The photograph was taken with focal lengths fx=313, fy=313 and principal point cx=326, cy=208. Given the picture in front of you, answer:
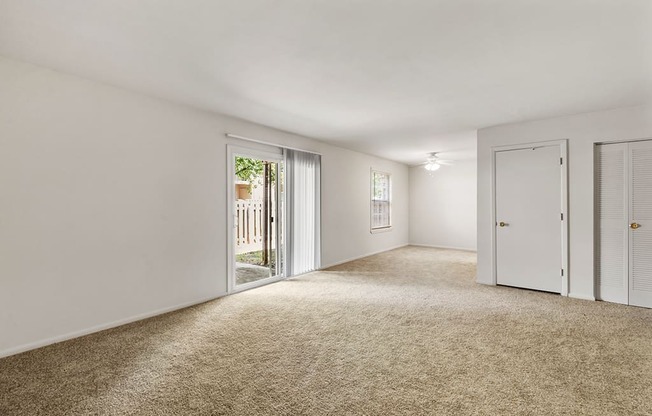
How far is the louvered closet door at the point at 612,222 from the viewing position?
12.7 ft

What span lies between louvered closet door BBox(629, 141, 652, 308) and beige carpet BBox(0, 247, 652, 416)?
1.01ft

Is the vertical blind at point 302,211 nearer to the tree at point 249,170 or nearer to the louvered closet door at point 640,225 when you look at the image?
the tree at point 249,170

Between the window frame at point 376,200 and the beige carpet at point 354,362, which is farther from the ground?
the window frame at point 376,200

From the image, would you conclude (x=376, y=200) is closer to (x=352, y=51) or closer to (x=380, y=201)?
(x=380, y=201)

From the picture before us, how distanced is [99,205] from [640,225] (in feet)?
19.9

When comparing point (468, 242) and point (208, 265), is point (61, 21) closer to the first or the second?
point (208, 265)

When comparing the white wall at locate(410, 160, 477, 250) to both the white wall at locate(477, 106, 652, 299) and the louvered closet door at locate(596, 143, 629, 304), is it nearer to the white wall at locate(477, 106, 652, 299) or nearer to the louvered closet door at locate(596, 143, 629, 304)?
the white wall at locate(477, 106, 652, 299)

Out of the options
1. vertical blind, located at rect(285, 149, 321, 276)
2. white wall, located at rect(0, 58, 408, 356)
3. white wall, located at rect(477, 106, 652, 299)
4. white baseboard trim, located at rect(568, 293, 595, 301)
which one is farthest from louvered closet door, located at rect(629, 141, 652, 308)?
white wall, located at rect(0, 58, 408, 356)

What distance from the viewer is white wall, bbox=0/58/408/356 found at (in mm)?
2617

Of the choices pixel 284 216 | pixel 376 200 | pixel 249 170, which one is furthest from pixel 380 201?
pixel 284 216

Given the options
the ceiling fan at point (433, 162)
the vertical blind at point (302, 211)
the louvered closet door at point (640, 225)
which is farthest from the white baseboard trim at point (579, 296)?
the vertical blind at point (302, 211)

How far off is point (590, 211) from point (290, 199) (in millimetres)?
4150

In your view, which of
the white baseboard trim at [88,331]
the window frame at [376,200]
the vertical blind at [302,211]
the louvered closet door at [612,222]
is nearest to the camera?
the white baseboard trim at [88,331]

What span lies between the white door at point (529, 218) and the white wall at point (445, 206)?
3.47 meters
